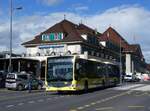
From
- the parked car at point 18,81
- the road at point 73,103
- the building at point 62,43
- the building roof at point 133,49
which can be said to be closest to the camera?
the road at point 73,103

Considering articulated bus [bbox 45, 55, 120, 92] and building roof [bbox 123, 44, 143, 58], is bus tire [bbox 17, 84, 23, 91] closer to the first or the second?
articulated bus [bbox 45, 55, 120, 92]

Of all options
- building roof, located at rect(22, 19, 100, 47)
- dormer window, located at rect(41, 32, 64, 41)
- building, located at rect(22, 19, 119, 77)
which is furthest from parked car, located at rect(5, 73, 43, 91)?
dormer window, located at rect(41, 32, 64, 41)

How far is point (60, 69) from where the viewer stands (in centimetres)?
3331

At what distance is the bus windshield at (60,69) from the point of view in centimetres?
3310

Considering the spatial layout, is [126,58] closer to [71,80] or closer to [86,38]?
[86,38]

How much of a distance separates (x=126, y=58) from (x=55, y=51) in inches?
2032

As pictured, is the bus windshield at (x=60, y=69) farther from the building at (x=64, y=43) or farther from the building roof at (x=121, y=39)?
the building roof at (x=121, y=39)

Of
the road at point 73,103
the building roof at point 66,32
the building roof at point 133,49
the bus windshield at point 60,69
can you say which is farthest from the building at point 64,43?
the road at point 73,103

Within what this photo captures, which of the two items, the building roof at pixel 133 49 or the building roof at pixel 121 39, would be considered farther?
the building roof at pixel 121 39

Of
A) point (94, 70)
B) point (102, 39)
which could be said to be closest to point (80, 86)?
point (94, 70)

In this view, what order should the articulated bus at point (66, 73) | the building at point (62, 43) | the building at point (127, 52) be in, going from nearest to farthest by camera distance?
the articulated bus at point (66, 73), the building at point (62, 43), the building at point (127, 52)

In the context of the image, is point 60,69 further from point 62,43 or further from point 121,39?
point 121,39

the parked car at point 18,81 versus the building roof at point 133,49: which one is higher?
the building roof at point 133,49

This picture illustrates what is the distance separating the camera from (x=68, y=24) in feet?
350
